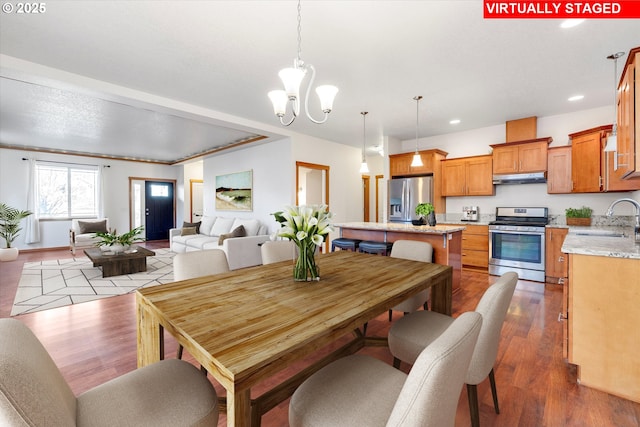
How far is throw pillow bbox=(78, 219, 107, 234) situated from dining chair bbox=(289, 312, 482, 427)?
7.88 meters

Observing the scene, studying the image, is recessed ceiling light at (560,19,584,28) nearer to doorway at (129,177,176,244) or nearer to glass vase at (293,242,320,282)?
→ glass vase at (293,242,320,282)

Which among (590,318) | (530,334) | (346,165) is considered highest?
(346,165)

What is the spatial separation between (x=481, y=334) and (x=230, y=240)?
4148 mm

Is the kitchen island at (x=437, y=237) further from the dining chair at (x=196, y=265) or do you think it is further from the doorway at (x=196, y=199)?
the doorway at (x=196, y=199)

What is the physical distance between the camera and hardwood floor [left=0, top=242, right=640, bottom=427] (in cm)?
161

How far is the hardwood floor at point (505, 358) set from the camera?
1.61m

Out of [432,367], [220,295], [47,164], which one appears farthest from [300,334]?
[47,164]

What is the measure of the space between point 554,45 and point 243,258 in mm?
4865

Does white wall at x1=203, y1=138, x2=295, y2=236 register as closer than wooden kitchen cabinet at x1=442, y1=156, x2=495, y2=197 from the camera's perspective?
No

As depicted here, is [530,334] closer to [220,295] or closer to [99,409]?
[220,295]

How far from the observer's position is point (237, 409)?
82 centimetres

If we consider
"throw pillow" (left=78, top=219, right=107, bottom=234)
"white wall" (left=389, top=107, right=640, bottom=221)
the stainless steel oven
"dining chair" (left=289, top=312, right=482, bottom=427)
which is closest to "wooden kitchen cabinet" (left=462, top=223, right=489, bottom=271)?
the stainless steel oven

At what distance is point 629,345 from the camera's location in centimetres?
174

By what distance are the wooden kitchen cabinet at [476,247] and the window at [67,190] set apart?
937cm
